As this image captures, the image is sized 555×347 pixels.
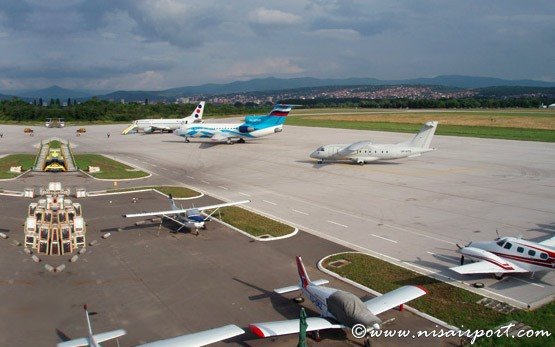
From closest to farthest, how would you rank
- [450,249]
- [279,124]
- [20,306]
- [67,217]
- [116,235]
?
[20,306], [67,217], [450,249], [116,235], [279,124]

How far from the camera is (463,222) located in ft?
106

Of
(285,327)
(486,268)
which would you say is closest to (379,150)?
(486,268)

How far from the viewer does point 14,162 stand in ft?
195

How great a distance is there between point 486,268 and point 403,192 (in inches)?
801

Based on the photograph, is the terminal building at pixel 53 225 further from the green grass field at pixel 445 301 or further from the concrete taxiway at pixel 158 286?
the green grass field at pixel 445 301

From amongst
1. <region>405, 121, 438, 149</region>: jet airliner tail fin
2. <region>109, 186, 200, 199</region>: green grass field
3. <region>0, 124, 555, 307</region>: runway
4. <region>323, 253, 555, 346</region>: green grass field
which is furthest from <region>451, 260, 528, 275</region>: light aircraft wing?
<region>405, 121, 438, 149</region>: jet airliner tail fin

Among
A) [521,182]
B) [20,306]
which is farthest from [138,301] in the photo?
[521,182]

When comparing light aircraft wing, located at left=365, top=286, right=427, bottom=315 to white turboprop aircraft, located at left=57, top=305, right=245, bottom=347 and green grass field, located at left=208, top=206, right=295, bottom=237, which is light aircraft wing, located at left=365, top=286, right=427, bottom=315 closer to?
white turboprop aircraft, located at left=57, top=305, right=245, bottom=347

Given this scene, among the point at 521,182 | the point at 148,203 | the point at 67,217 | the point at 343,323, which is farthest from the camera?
the point at 521,182

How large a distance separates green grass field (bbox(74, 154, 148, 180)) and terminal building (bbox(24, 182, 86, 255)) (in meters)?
23.5

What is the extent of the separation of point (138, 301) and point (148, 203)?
60.6 ft

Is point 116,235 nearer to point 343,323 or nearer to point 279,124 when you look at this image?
point 343,323

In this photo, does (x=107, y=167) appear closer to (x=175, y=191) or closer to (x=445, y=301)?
(x=175, y=191)

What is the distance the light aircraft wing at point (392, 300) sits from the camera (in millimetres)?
17344
